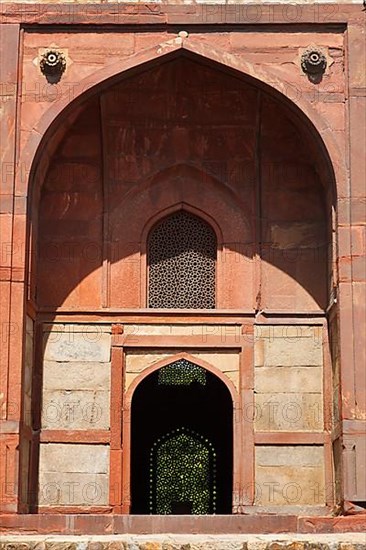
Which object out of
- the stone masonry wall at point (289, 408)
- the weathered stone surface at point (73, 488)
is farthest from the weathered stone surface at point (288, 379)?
the weathered stone surface at point (73, 488)

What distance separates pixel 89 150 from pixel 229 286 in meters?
2.30

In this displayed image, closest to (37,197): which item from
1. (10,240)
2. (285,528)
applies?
(10,240)

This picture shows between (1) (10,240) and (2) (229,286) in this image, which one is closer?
(1) (10,240)

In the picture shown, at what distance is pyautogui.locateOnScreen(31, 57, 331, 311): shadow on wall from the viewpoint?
14.4 meters

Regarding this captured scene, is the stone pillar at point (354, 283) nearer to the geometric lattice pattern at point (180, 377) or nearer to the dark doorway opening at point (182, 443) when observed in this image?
the dark doorway opening at point (182, 443)

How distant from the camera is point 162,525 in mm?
12000

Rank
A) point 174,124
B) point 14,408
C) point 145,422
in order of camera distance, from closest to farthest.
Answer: point 14,408 → point 174,124 → point 145,422

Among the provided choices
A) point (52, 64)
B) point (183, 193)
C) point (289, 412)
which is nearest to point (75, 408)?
point (289, 412)

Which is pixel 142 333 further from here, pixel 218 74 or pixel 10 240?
pixel 218 74

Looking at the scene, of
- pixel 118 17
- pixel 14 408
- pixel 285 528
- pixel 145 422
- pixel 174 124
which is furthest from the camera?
pixel 145 422

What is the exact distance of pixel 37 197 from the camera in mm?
14008

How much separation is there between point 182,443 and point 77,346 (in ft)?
18.5

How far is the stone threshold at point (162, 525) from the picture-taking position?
39.3ft

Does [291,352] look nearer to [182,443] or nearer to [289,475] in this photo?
[289,475]
